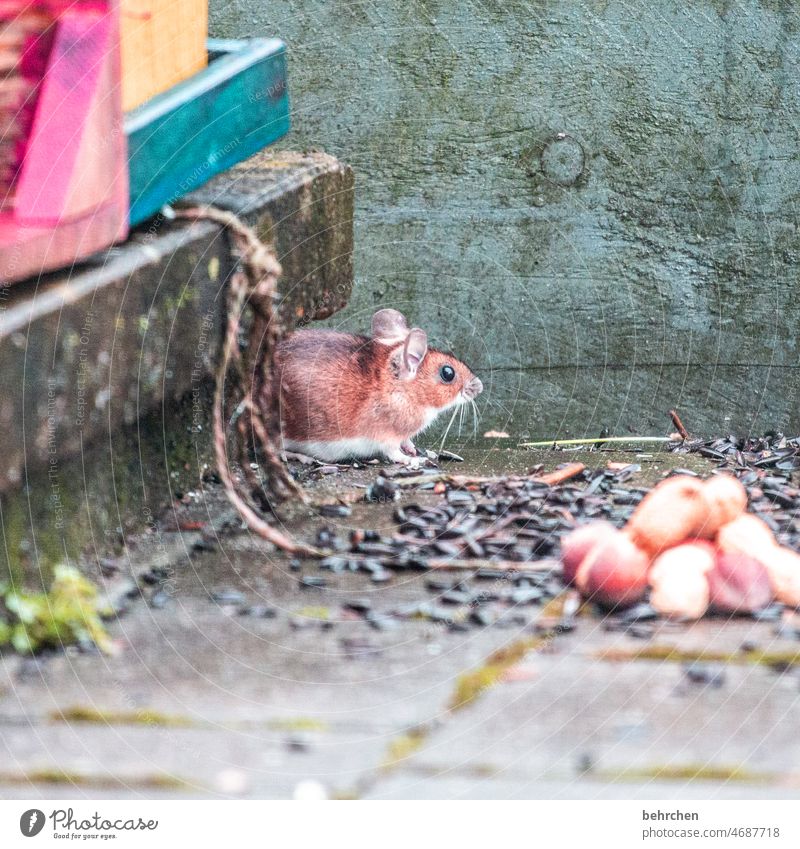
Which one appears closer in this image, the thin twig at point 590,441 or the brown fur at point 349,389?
the brown fur at point 349,389

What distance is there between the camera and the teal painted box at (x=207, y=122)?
1.94 metres

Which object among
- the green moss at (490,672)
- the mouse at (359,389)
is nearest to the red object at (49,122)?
the green moss at (490,672)

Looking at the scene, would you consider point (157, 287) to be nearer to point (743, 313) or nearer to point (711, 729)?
point (711, 729)

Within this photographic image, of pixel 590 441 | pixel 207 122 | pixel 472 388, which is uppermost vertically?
pixel 207 122

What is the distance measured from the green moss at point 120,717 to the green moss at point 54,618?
7.0 inches

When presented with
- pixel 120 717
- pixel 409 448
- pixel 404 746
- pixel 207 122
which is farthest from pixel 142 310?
pixel 409 448

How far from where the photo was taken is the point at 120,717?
1.36 meters

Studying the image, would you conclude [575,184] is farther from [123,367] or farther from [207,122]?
[123,367]

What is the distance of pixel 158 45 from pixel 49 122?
39cm

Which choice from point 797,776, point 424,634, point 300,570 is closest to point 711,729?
point 797,776

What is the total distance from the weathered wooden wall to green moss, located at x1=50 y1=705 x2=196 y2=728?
207cm

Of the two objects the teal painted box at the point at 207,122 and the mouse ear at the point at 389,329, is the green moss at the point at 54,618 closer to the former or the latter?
the teal painted box at the point at 207,122

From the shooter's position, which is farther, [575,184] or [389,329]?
[575,184]

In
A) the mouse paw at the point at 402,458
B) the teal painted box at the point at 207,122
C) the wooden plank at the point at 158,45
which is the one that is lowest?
the mouse paw at the point at 402,458
